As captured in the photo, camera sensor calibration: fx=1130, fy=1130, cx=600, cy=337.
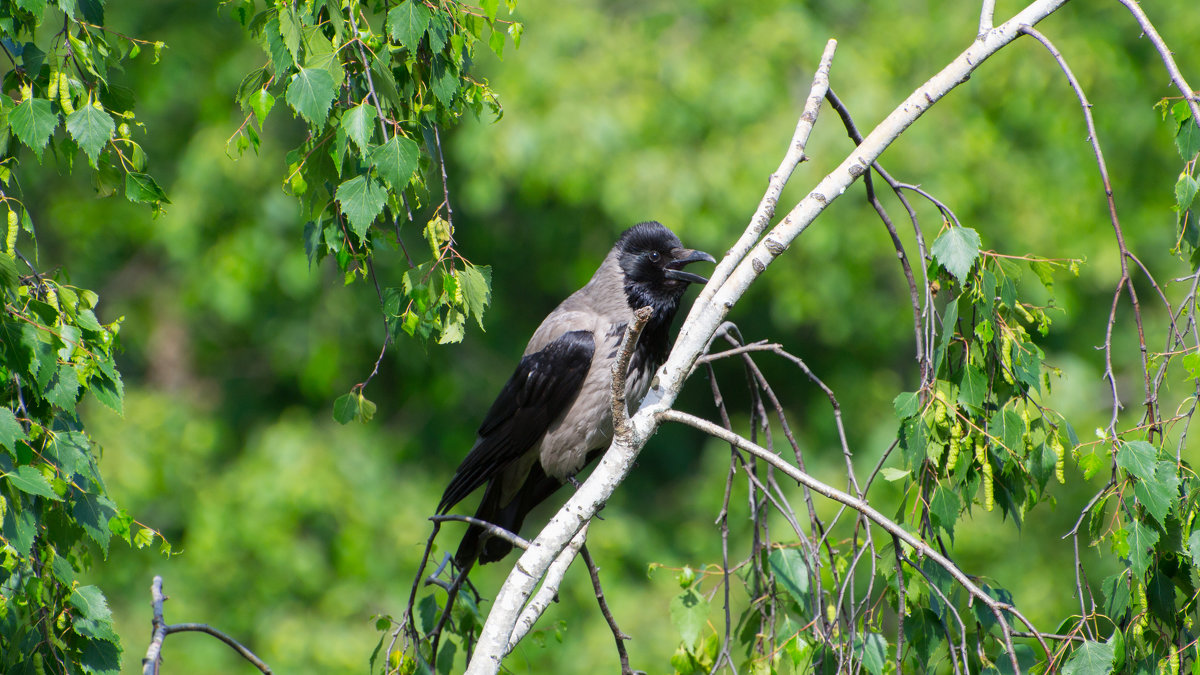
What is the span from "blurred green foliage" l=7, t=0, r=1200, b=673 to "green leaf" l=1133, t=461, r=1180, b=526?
441cm

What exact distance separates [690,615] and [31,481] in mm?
1558

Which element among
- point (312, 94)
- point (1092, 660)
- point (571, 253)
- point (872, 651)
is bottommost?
point (1092, 660)

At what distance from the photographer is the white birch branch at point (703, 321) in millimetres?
2242

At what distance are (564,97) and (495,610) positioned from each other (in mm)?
4599

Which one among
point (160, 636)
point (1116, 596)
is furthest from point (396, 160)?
point (1116, 596)

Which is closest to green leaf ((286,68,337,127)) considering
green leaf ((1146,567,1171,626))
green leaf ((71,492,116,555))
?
green leaf ((71,492,116,555))

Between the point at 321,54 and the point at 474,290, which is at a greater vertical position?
the point at 321,54

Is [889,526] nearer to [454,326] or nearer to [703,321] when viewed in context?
[703,321]

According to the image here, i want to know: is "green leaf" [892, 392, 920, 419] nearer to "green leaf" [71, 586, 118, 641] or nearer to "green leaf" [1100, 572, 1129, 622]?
"green leaf" [1100, 572, 1129, 622]

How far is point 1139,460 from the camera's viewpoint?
1.88 meters

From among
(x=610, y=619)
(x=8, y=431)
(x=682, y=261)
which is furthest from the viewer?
(x=682, y=261)

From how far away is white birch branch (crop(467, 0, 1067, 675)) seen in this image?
2.24m

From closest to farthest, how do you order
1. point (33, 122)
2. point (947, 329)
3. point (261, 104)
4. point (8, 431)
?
point (8, 431)
point (33, 122)
point (261, 104)
point (947, 329)

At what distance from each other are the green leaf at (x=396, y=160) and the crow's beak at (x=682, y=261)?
6.96 ft
